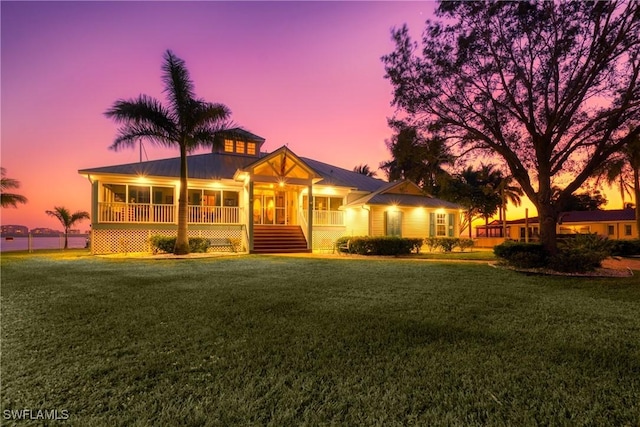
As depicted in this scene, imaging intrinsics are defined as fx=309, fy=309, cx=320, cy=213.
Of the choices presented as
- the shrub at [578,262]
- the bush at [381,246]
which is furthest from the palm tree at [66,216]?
the shrub at [578,262]

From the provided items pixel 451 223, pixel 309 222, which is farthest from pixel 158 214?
pixel 451 223

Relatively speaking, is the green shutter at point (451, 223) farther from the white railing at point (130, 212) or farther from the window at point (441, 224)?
the white railing at point (130, 212)

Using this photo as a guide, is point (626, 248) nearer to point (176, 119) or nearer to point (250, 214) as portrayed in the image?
point (250, 214)

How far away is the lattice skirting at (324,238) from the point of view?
19689 mm

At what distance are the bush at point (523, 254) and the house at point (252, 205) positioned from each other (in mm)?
9878

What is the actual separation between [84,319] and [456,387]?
4768mm

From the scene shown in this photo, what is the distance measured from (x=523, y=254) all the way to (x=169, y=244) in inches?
583

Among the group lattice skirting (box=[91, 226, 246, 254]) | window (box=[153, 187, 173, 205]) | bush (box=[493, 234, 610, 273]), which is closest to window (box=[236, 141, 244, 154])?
window (box=[153, 187, 173, 205])

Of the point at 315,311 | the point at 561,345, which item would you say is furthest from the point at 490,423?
the point at 315,311

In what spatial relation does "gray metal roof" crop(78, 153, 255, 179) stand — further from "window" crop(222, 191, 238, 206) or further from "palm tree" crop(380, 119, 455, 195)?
"palm tree" crop(380, 119, 455, 195)

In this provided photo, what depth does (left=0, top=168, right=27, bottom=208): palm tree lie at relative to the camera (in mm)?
19750

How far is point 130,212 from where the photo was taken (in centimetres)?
1670

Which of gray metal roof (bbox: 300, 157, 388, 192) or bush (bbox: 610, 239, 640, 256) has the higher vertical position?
gray metal roof (bbox: 300, 157, 388, 192)

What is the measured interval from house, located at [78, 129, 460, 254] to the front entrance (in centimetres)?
7
